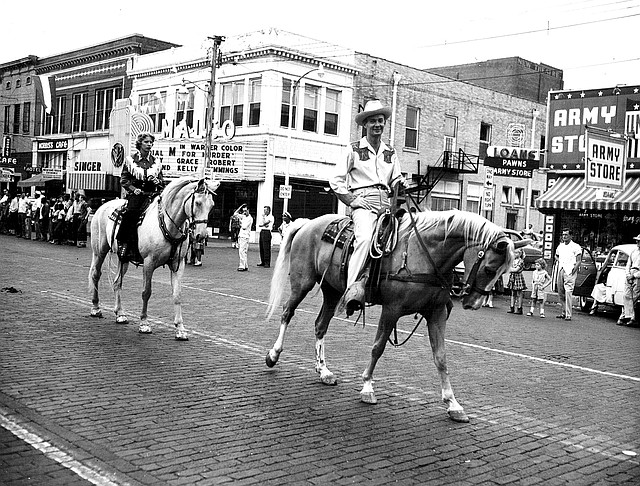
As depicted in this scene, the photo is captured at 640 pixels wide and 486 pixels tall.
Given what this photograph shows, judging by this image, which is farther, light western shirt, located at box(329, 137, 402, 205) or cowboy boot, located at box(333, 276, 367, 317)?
light western shirt, located at box(329, 137, 402, 205)

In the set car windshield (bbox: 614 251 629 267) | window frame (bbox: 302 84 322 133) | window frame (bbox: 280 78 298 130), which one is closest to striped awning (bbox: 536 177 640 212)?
car windshield (bbox: 614 251 629 267)

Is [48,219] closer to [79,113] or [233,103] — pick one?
[233,103]

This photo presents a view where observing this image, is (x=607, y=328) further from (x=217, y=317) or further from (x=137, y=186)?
(x=137, y=186)

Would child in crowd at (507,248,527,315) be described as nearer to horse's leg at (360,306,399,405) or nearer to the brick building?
horse's leg at (360,306,399,405)

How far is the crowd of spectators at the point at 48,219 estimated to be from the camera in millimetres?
29484

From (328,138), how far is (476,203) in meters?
11.7

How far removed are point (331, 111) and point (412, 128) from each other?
514cm

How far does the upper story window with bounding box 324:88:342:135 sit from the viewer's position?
37.4m

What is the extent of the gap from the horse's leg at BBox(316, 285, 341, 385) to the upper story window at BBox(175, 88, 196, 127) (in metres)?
32.5

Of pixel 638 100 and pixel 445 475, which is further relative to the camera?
pixel 638 100

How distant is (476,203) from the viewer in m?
43.8

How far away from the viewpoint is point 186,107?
129 feet

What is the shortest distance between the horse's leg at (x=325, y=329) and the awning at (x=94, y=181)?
3334 centimetres

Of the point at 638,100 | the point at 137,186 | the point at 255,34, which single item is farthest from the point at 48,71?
the point at 137,186
